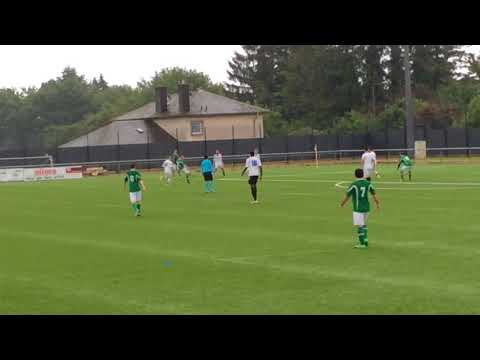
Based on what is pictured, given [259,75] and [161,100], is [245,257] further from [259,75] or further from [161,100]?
[259,75]

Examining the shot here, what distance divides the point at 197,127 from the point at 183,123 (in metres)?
1.51

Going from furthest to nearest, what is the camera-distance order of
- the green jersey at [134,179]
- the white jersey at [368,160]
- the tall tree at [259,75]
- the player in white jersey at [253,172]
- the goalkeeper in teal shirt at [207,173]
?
1. the tall tree at [259,75]
2. the white jersey at [368,160]
3. the goalkeeper in teal shirt at [207,173]
4. the player in white jersey at [253,172]
5. the green jersey at [134,179]

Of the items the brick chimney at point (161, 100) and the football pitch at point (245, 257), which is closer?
the football pitch at point (245, 257)

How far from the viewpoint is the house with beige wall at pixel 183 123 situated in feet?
284

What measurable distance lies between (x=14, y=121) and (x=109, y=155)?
76320mm

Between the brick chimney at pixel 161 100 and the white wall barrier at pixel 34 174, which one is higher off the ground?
the brick chimney at pixel 161 100

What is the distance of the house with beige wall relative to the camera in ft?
284

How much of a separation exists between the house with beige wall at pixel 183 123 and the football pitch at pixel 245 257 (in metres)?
51.9

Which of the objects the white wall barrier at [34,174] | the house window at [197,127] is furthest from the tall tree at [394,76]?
the white wall barrier at [34,174]

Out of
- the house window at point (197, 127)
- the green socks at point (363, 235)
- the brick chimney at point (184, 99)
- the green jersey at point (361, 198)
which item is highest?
the brick chimney at point (184, 99)

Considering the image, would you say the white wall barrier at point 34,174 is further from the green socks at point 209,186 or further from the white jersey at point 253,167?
the white jersey at point 253,167

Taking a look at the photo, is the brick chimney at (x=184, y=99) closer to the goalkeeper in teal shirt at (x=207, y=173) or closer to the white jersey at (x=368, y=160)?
the goalkeeper in teal shirt at (x=207, y=173)

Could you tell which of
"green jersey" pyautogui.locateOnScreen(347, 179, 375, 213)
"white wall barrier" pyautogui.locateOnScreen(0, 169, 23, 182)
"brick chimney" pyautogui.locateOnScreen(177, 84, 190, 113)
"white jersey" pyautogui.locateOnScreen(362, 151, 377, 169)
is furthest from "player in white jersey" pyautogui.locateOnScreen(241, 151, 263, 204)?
"brick chimney" pyautogui.locateOnScreen(177, 84, 190, 113)

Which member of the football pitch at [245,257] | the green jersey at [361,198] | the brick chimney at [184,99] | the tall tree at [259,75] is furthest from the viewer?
the tall tree at [259,75]
